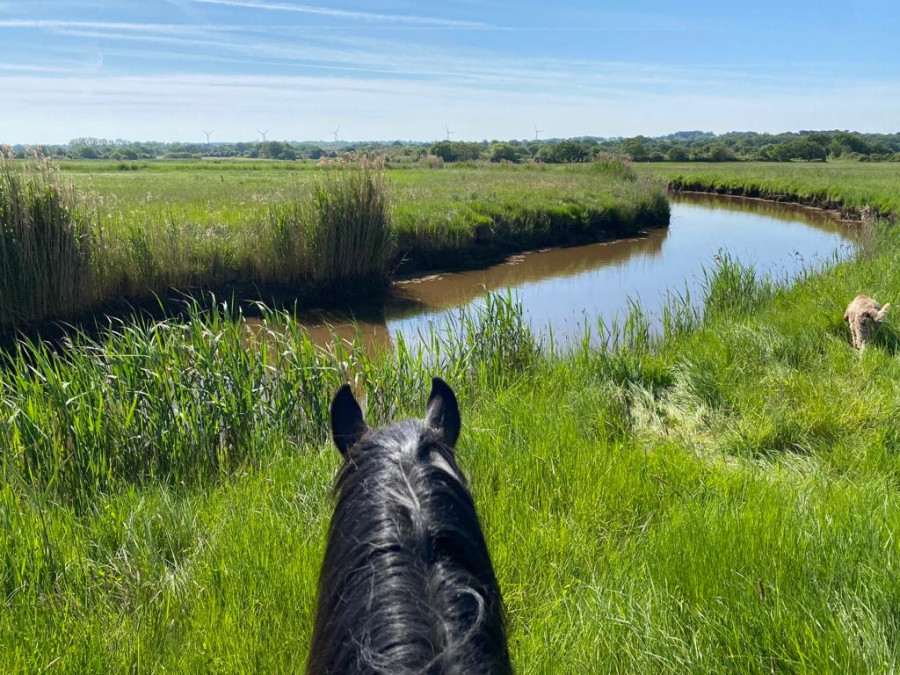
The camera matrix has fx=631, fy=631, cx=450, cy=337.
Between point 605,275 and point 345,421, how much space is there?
13.4 metres

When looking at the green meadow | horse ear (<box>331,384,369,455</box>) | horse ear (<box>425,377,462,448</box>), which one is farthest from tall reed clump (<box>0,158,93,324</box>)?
horse ear (<box>425,377,462,448</box>)

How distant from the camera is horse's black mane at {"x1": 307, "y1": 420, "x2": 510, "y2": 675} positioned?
3.31 ft

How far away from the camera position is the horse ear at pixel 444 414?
157 centimetres

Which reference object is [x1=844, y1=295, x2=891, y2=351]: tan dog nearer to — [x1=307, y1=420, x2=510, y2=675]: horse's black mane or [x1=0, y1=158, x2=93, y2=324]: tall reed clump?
[x1=307, y1=420, x2=510, y2=675]: horse's black mane

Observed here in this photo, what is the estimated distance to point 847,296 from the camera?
714 centimetres

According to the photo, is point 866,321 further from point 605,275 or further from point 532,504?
point 605,275

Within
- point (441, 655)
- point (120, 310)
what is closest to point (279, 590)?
point (441, 655)

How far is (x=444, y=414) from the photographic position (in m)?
1.60

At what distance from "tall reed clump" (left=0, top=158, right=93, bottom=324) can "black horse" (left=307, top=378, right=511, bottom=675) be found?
26.0ft

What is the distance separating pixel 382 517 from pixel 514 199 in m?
18.4

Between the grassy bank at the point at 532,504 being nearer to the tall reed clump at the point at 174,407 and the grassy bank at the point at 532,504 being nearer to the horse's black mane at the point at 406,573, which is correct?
the tall reed clump at the point at 174,407

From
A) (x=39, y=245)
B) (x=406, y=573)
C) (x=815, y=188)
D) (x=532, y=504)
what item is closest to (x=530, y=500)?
(x=532, y=504)

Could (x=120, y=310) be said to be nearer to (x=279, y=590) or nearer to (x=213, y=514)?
(x=213, y=514)

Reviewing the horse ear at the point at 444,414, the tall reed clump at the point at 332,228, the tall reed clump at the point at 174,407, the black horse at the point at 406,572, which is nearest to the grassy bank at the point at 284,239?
the tall reed clump at the point at 332,228
